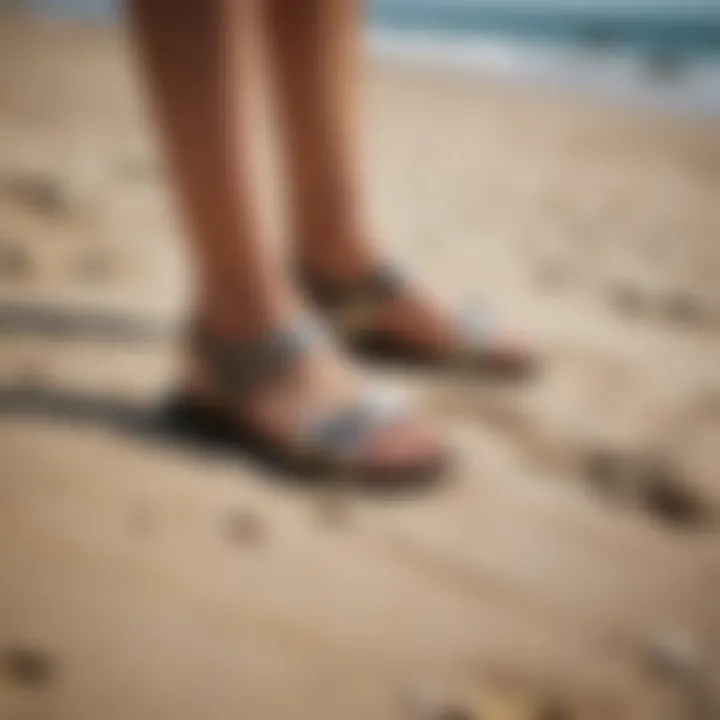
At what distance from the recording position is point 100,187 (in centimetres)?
142

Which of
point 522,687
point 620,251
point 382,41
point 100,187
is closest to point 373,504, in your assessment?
point 522,687

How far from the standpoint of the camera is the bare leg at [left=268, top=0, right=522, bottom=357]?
849 millimetres

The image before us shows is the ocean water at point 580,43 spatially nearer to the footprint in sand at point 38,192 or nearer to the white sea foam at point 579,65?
the white sea foam at point 579,65

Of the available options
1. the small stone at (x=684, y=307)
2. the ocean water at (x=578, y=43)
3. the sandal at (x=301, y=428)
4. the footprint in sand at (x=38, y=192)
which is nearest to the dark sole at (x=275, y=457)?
the sandal at (x=301, y=428)

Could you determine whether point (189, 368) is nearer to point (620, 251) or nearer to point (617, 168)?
point (620, 251)

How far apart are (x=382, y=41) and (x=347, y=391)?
1.43 m

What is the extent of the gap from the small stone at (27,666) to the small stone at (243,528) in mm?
153

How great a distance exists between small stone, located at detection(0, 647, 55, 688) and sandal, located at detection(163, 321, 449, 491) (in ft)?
0.83

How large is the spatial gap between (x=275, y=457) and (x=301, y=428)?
34mm

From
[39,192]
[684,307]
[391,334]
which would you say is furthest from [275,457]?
[39,192]

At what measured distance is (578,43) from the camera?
1918 millimetres

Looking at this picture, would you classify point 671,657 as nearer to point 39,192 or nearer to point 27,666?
point 27,666

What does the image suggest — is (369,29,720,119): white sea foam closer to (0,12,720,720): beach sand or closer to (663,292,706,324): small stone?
(0,12,720,720): beach sand

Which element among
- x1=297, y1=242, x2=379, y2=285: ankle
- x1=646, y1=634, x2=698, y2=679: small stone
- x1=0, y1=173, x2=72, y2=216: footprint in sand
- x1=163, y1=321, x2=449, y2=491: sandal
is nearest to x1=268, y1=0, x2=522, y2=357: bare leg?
x1=297, y1=242, x2=379, y2=285: ankle
